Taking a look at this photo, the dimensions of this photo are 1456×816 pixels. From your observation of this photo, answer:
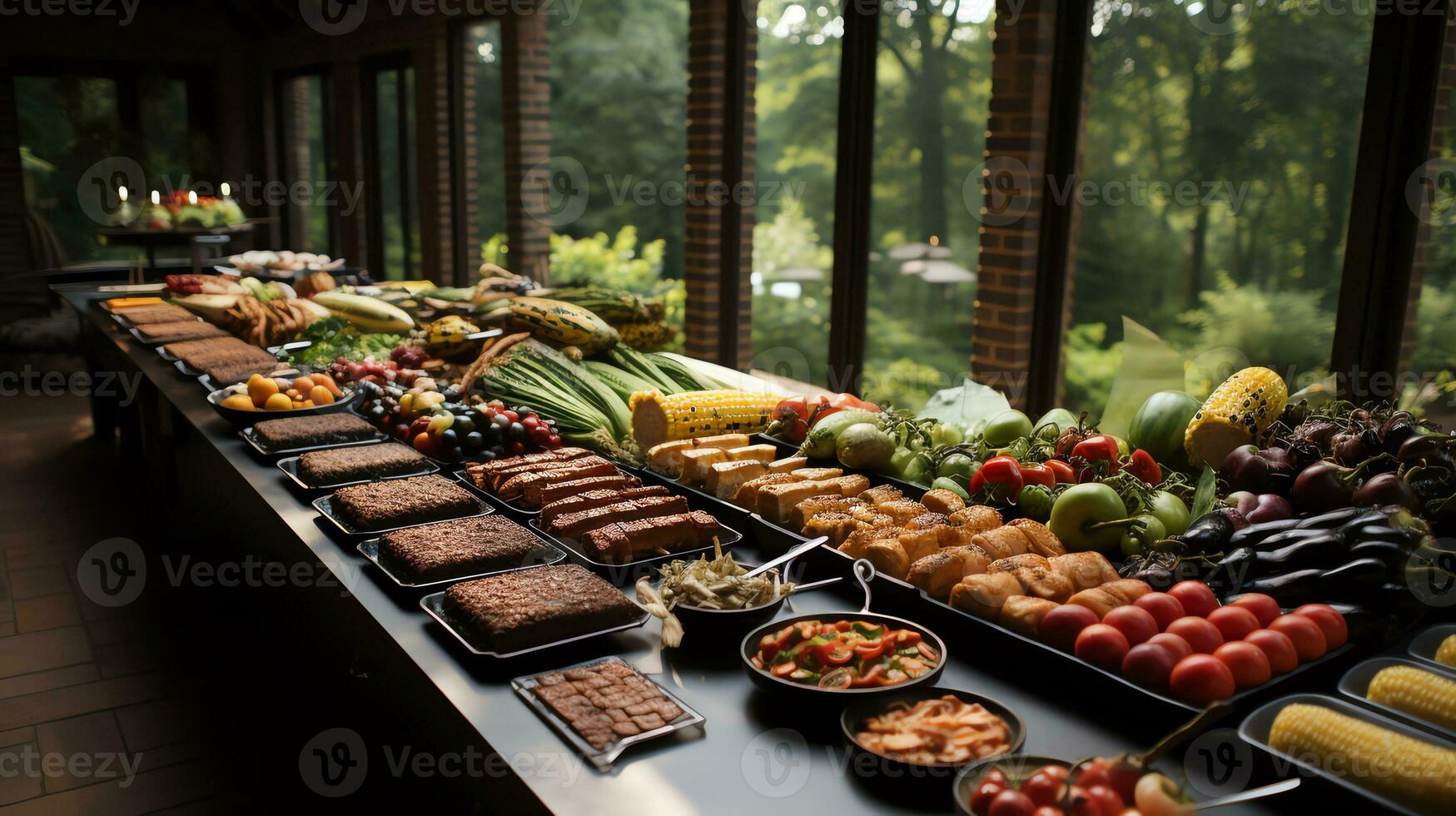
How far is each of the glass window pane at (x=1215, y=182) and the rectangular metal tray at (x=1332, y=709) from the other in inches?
85.1

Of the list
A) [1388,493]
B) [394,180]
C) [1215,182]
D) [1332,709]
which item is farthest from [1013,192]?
[394,180]

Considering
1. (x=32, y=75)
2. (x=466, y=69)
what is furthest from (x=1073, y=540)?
(x=32, y=75)

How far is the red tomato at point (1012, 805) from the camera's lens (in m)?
1.10

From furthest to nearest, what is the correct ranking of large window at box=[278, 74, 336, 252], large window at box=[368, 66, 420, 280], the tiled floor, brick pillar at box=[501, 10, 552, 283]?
large window at box=[278, 74, 336, 252], large window at box=[368, 66, 420, 280], brick pillar at box=[501, 10, 552, 283], the tiled floor

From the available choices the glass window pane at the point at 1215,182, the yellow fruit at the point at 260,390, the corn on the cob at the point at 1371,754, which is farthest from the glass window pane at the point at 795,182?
the corn on the cob at the point at 1371,754

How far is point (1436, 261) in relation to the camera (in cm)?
327

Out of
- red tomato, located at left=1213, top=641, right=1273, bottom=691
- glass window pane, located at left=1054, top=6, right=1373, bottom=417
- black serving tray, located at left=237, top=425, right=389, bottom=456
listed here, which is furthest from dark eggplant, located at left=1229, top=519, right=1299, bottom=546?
black serving tray, located at left=237, top=425, right=389, bottom=456

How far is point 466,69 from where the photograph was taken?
26.7 ft

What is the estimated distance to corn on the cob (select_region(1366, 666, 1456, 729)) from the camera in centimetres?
133

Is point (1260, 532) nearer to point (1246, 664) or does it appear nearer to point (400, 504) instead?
point (1246, 664)

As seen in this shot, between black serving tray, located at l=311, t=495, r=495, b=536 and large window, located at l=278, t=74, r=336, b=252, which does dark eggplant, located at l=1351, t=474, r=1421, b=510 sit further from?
large window, located at l=278, t=74, r=336, b=252

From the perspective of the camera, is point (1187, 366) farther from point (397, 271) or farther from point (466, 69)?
point (397, 271)

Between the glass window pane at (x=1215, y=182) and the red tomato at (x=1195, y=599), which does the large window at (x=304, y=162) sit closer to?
the glass window pane at (x=1215, y=182)

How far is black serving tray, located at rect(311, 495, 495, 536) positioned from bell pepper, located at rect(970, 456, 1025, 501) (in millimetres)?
1025
